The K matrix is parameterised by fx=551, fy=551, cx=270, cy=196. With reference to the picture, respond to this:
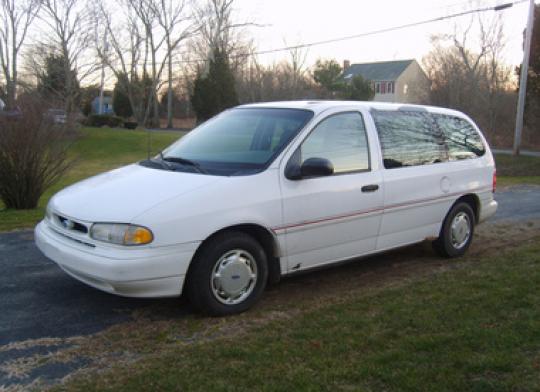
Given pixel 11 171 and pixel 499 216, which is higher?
pixel 11 171

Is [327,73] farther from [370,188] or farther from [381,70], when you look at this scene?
[370,188]

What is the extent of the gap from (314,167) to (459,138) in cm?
259

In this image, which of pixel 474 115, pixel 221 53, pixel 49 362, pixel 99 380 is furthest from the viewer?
pixel 221 53

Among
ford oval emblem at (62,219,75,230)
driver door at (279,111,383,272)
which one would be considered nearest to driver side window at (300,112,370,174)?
driver door at (279,111,383,272)

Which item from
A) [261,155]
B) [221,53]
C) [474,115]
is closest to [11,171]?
[261,155]

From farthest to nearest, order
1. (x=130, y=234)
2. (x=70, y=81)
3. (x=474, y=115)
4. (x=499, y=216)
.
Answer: (x=70, y=81) → (x=474, y=115) → (x=499, y=216) → (x=130, y=234)

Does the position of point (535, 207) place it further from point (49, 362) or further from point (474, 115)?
point (474, 115)

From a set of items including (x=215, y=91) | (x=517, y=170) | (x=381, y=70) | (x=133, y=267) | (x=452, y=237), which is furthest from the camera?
(x=381, y=70)

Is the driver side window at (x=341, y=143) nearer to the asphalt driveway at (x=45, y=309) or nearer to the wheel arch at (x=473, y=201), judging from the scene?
the wheel arch at (x=473, y=201)

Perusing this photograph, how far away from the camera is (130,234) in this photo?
12.7ft

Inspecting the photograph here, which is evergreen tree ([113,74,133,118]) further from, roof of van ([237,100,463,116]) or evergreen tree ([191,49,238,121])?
roof of van ([237,100,463,116])

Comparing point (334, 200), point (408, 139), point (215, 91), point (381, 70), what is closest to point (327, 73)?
point (381, 70)

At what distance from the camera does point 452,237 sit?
621 cm

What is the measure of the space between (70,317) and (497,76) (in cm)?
3466
